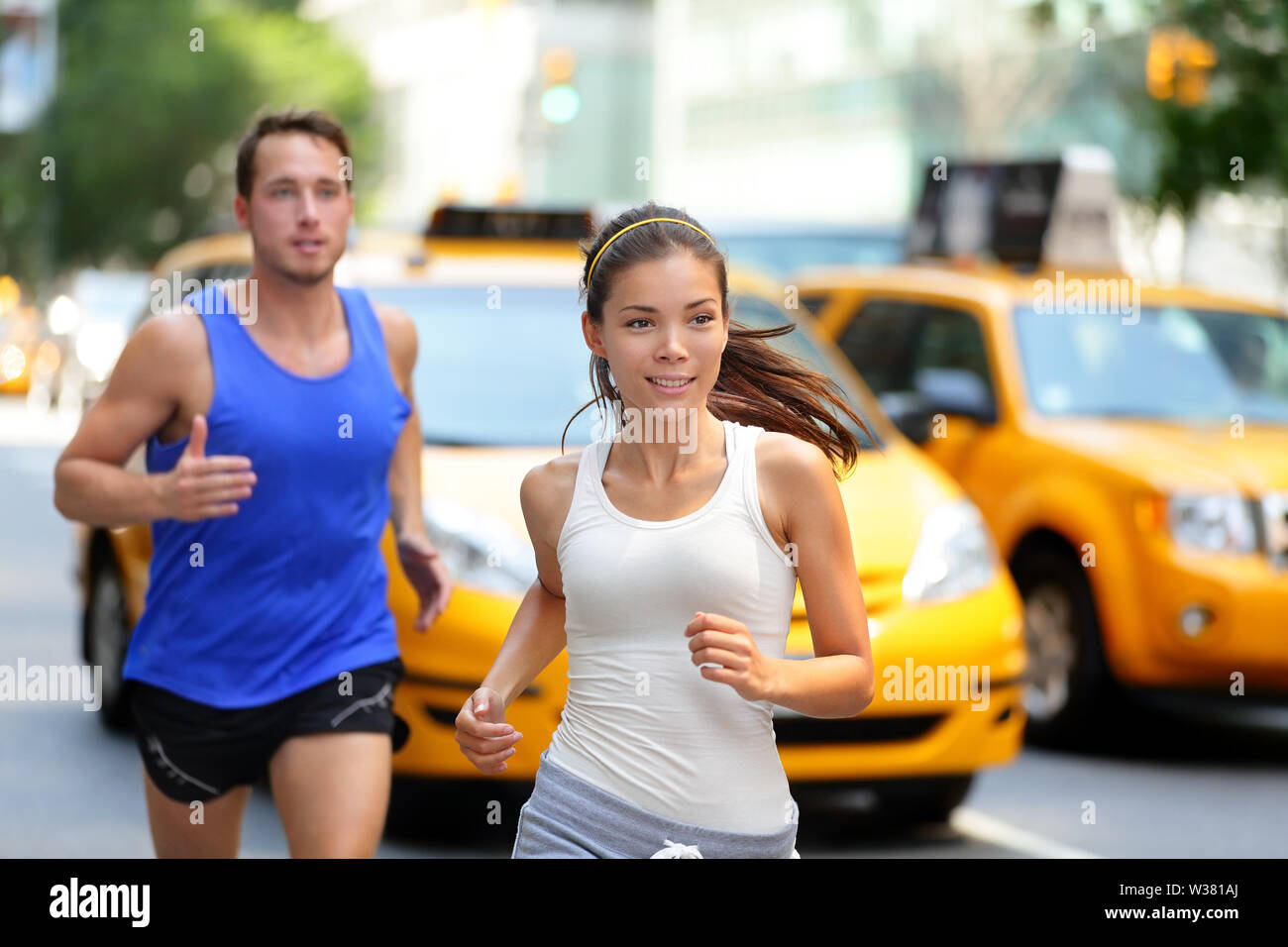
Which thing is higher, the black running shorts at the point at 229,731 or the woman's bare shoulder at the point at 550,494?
the woman's bare shoulder at the point at 550,494

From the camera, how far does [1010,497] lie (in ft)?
28.6

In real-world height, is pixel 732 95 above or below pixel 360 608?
above

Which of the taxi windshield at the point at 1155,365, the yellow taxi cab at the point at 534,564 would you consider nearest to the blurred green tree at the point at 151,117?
the taxi windshield at the point at 1155,365

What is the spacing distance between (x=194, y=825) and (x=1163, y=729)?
5.81m

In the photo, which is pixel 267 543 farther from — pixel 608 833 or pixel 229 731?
pixel 608 833

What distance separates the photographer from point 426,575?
167 inches

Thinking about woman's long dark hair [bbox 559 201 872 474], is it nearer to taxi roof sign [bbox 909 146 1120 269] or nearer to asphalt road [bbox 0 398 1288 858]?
asphalt road [bbox 0 398 1288 858]

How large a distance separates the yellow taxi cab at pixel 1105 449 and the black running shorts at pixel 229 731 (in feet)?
15.5

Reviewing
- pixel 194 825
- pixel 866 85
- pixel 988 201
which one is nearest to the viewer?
pixel 194 825

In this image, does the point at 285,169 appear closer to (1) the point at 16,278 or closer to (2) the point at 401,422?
(2) the point at 401,422

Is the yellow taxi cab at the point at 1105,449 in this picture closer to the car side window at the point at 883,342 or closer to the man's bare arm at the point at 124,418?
the car side window at the point at 883,342

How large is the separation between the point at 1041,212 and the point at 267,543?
23.8ft

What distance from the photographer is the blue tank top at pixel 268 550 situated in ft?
12.7
